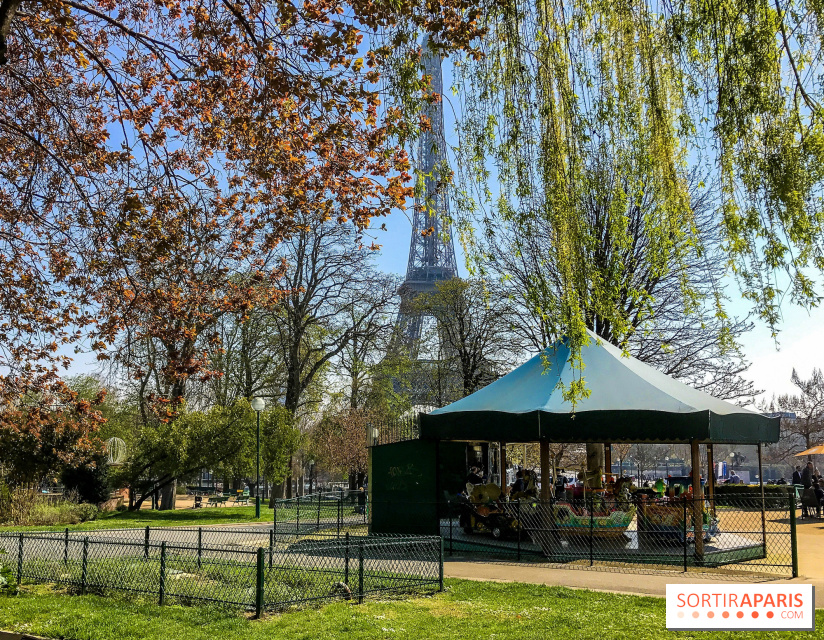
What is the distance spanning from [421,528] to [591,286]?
12037 millimetres

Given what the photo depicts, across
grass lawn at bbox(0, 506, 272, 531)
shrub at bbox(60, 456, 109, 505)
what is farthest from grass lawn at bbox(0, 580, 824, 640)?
shrub at bbox(60, 456, 109, 505)

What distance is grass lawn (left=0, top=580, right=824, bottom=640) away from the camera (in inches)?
316

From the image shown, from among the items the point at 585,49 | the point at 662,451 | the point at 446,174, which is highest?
the point at 585,49

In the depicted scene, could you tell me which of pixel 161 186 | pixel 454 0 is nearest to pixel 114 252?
pixel 161 186

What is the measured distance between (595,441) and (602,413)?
4.77 ft

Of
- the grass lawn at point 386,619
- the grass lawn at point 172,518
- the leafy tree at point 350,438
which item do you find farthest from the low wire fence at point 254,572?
the leafy tree at point 350,438

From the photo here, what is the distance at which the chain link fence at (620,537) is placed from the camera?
1378 centimetres

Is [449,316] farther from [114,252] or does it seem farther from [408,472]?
[114,252]

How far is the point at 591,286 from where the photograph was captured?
5.95m

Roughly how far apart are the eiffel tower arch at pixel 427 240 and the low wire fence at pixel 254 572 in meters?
4.89

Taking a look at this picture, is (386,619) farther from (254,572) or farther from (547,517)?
(547,517)

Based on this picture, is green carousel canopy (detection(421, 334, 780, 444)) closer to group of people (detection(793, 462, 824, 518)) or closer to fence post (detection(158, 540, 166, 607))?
fence post (detection(158, 540, 166, 607))

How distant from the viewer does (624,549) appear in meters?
14.8

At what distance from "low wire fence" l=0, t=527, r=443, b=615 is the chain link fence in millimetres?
3354
